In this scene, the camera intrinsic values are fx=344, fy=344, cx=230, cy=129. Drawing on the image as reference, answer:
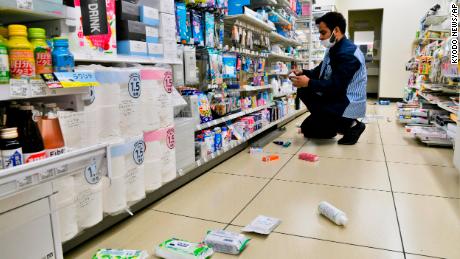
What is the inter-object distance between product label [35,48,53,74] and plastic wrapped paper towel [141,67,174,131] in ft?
2.14

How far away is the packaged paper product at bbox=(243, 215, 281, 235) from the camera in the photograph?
171 cm

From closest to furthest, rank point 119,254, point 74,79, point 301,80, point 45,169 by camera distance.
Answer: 1. point 45,169
2. point 74,79
3. point 119,254
4. point 301,80

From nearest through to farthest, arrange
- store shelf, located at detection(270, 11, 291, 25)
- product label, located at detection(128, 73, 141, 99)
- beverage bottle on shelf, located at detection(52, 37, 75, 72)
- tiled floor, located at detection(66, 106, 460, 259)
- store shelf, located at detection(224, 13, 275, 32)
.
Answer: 1. beverage bottle on shelf, located at detection(52, 37, 75, 72)
2. tiled floor, located at detection(66, 106, 460, 259)
3. product label, located at detection(128, 73, 141, 99)
4. store shelf, located at detection(224, 13, 275, 32)
5. store shelf, located at detection(270, 11, 291, 25)

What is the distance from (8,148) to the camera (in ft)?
3.31

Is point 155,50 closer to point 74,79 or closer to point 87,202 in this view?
point 74,79

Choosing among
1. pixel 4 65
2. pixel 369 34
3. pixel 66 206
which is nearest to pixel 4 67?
pixel 4 65

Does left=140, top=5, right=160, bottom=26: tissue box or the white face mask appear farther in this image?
the white face mask

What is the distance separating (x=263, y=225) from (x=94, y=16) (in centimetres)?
127

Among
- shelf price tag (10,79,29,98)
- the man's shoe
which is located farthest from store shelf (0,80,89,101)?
the man's shoe

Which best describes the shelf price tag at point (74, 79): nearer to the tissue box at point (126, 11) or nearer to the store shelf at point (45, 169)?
the store shelf at point (45, 169)

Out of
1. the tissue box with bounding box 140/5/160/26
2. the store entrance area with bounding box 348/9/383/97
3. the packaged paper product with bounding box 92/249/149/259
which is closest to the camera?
the packaged paper product with bounding box 92/249/149/259

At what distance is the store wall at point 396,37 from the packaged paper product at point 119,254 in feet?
33.4

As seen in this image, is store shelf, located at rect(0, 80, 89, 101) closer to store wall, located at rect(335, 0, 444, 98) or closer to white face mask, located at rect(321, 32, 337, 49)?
white face mask, located at rect(321, 32, 337, 49)

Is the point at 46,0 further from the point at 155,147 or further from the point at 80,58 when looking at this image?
the point at 155,147
